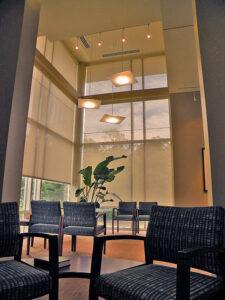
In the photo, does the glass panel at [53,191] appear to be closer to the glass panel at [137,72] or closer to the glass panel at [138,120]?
the glass panel at [138,120]

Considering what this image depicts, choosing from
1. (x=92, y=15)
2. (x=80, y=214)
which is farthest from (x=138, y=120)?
(x=80, y=214)

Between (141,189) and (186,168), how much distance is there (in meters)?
1.60

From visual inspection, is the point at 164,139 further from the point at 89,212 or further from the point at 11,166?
the point at 11,166

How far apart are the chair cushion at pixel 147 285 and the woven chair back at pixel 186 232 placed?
104mm

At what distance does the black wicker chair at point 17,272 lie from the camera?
115cm

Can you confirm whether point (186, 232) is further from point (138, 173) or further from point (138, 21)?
point (138, 173)

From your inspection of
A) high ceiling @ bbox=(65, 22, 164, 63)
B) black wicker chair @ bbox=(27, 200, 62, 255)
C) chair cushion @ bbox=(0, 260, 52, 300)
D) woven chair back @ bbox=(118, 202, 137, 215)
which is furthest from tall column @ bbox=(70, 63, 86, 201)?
chair cushion @ bbox=(0, 260, 52, 300)

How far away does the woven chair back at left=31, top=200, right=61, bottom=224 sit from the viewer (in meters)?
3.49

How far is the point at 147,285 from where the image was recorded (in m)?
1.14

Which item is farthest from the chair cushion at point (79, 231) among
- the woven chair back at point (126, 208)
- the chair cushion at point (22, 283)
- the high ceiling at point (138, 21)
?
the high ceiling at point (138, 21)

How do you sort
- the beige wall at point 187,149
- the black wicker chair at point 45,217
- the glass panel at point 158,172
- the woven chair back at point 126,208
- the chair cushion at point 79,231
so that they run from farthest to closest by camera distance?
the glass panel at point 158,172 < the woven chair back at point 126,208 < the beige wall at point 187,149 < the black wicker chair at point 45,217 < the chair cushion at point 79,231

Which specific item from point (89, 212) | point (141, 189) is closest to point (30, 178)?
point (89, 212)

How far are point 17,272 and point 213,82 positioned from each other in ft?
6.64

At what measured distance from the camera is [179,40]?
413 cm
